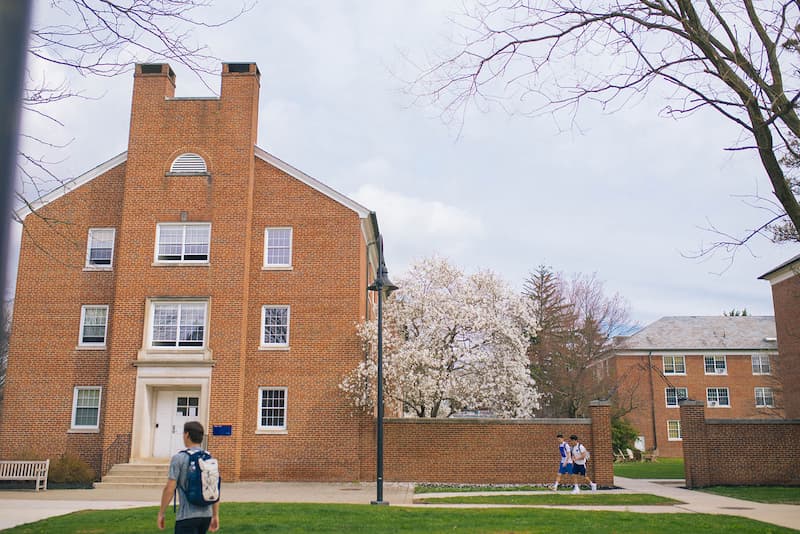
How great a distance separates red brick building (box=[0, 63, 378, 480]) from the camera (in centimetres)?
2573

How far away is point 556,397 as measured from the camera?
149ft

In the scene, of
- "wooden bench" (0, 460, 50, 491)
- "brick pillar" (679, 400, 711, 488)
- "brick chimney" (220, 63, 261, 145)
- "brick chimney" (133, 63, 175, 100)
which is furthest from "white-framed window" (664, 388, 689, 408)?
"wooden bench" (0, 460, 50, 491)

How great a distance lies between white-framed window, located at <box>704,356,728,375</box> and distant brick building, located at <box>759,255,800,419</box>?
2113 cm

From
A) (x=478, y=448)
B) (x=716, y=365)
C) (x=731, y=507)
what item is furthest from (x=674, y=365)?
(x=731, y=507)

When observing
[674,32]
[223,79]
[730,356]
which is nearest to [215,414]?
[223,79]

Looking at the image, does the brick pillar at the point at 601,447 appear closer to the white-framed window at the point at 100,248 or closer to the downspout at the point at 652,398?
the white-framed window at the point at 100,248

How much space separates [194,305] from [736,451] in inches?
756

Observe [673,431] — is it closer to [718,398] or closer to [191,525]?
[718,398]

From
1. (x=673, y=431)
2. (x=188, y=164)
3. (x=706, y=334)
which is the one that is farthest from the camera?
(x=706, y=334)

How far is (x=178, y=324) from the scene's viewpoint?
26.5 metres

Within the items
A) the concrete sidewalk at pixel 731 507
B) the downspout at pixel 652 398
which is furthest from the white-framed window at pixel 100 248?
the downspout at pixel 652 398

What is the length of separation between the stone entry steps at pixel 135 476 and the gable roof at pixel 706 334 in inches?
1624

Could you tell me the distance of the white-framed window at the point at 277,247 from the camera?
90.5 feet

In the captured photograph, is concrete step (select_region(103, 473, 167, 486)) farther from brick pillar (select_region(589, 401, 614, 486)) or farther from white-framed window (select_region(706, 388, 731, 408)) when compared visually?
white-framed window (select_region(706, 388, 731, 408))
